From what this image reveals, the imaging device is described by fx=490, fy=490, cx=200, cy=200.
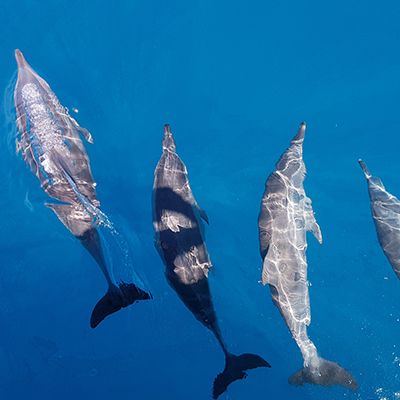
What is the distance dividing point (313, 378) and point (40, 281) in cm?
536

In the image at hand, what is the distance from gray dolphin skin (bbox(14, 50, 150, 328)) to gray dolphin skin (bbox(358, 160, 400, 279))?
4.19 m

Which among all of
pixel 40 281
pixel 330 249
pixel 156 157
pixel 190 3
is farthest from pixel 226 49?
pixel 40 281

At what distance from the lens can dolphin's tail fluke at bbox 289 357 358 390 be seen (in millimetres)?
7852

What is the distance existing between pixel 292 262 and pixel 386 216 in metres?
Answer: 2.08

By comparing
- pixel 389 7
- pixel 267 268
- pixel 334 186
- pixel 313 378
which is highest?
pixel 389 7

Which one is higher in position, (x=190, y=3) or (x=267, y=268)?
(x=190, y=3)

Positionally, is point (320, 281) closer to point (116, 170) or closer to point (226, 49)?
point (116, 170)

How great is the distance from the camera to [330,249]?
30.6ft

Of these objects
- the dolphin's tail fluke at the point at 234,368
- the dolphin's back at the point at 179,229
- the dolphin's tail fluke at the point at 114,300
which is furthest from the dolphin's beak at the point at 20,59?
the dolphin's tail fluke at the point at 234,368

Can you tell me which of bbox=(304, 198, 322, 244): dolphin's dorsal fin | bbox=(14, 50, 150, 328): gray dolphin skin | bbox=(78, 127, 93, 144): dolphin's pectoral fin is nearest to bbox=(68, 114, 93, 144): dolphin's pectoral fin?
bbox=(78, 127, 93, 144): dolphin's pectoral fin

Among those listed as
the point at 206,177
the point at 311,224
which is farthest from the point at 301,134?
the point at 206,177

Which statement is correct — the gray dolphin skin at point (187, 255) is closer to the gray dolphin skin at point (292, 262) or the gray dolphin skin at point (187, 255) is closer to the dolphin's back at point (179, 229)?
the dolphin's back at point (179, 229)

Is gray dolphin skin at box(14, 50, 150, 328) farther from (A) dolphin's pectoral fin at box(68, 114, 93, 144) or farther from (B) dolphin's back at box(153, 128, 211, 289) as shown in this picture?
(B) dolphin's back at box(153, 128, 211, 289)

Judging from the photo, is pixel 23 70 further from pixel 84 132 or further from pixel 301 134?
pixel 301 134
